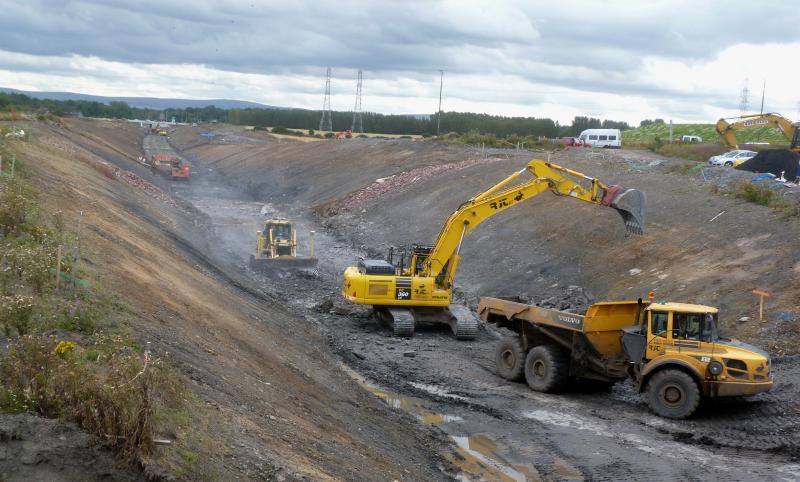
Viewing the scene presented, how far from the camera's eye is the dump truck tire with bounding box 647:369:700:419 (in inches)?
619

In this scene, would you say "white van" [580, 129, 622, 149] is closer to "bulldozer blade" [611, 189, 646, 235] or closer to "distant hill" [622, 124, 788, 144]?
"distant hill" [622, 124, 788, 144]

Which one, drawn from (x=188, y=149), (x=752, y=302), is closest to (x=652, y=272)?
(x=752, y=302)

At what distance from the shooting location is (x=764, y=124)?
171ft

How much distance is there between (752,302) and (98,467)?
1830cm

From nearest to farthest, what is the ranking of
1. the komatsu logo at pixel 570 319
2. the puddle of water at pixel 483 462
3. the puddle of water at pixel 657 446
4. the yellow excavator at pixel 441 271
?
1. the puddle of water at pixel 483 462
2. the puddle of water at pixel 657 446
3. the komatsu logo at pixel 570 319
4. the yellow excavator at pixel 441 271

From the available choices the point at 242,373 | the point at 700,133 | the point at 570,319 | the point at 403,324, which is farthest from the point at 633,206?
the point at 700,133

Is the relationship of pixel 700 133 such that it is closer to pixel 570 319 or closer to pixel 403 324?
pixel 403 324

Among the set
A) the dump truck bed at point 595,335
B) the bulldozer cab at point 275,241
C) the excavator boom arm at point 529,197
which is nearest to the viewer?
the dump truck bed at point 595,335

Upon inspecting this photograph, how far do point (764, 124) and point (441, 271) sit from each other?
119 feet

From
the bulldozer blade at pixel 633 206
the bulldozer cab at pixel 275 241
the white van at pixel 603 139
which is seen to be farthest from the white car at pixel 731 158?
the bulldozer blade at pixel 633 206

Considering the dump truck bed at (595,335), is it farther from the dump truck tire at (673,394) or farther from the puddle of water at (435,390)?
the puddle of water at (435,390)

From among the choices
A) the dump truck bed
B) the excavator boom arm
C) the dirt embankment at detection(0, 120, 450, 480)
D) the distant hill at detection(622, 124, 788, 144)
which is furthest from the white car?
the dump truck bed

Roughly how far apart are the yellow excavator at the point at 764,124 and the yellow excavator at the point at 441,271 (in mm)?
28026

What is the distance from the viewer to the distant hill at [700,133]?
7519 centimetres
